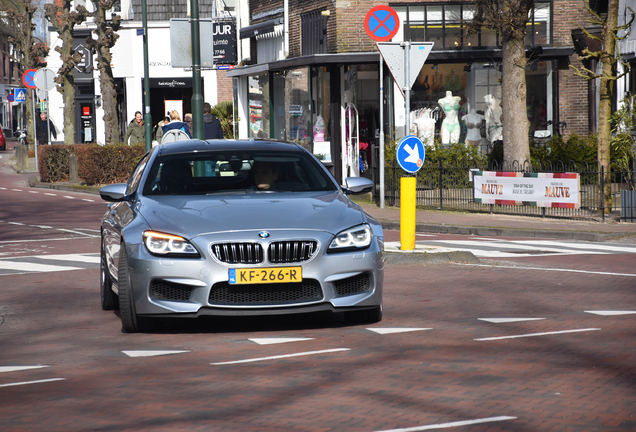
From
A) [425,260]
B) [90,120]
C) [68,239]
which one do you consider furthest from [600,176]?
[90,120]

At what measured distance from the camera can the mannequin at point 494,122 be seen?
27016 mm

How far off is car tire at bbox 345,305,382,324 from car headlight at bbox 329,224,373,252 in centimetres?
65

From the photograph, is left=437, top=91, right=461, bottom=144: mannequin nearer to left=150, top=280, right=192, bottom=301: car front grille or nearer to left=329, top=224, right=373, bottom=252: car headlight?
left=329, top=224, right=373, bottom=252: car headlight

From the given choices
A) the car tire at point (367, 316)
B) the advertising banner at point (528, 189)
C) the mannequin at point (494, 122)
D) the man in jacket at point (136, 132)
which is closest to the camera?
the car tire at point (367, 316)

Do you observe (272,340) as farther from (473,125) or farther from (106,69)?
(106,69)

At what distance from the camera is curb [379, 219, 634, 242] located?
53.9 feet

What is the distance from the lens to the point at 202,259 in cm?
719

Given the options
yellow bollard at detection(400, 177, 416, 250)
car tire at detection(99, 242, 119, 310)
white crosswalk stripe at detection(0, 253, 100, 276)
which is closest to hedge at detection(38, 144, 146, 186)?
white crosswalk stripe at detection(0, 253, 100, 276)

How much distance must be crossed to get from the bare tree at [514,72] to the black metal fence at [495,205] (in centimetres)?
87

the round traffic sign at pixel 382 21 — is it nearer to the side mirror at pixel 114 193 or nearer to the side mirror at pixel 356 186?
the side mirror at pixel 356 186

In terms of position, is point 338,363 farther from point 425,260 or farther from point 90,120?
point 90,120

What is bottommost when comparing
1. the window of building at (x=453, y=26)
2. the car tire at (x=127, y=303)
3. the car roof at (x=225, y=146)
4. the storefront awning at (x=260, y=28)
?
the car tire at (x=127, y=303)

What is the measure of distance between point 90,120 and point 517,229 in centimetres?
4310

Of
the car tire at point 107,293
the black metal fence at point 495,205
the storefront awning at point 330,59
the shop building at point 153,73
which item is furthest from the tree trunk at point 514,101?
the shop building at point 153,73
